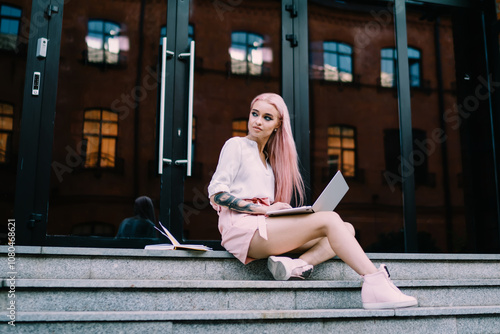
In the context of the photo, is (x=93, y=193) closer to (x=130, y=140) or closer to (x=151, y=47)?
(x=130, y=140)

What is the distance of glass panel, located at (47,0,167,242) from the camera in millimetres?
12273

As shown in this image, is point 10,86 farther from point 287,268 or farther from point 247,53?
point 287,268

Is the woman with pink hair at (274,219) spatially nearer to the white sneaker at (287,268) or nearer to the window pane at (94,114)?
the white sneaker at (287,268)

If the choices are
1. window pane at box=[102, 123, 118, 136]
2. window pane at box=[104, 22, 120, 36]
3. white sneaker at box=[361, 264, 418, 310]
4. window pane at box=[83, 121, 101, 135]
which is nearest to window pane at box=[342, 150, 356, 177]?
window pane at box=[102, 123, 118, 136]

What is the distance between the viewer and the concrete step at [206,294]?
2.44 meters

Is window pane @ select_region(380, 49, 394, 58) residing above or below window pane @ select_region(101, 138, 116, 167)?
above

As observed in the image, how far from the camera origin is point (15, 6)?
10680mm

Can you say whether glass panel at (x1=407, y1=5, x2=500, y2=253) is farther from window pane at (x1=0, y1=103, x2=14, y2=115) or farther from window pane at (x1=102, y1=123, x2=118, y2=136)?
window pane at (x1=0, y1=103, x2=14, y2=115)

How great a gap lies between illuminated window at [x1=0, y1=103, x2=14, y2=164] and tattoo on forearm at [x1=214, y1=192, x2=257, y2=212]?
9.73 m

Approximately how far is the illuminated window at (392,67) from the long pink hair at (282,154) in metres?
12.5

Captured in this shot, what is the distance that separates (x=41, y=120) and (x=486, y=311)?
3307 millimetres

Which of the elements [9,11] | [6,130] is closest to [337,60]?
[9,11]

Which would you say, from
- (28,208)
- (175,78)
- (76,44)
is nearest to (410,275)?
(175,78)

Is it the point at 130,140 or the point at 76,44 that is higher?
the point at 76,44
